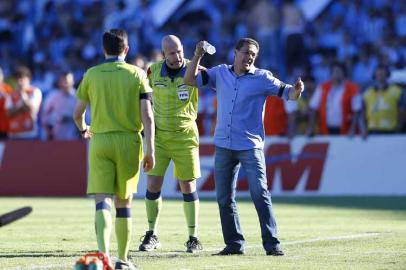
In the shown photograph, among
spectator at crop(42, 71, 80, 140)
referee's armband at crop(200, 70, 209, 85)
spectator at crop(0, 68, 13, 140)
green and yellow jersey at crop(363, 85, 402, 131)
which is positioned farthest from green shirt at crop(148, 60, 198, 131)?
spectator at crop(0, 68, 13, 140)

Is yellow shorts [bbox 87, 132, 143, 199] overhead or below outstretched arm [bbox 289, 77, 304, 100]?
below

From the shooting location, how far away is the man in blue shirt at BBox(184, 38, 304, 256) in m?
12.0

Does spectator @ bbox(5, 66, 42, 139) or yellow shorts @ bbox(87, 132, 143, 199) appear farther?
spectator @ bbox(5, 66, 42, 139)

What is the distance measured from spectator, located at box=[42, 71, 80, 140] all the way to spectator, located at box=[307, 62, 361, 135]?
480 cm

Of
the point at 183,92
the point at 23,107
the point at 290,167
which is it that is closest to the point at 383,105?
the point at 290,167

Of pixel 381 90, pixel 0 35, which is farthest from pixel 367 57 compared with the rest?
pixel 0 35

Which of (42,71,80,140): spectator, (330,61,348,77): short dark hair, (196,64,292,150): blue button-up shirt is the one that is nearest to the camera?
(196,64,292,150): blue button-up shirt

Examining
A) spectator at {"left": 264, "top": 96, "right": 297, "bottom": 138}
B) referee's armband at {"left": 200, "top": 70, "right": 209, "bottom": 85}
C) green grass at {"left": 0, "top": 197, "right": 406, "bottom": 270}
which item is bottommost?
green grass at {"left": 0, "top": 197, "right": 406, "bottom": 270}

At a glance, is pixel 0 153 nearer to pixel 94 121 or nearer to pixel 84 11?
pixel 84 11

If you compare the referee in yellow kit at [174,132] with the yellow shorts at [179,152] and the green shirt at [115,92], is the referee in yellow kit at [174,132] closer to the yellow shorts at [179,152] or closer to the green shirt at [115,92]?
the yellow shorts at [179,152]

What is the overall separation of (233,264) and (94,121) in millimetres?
1929

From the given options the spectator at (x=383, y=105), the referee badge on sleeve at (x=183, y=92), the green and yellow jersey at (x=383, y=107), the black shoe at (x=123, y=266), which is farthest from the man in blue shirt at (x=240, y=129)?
the green and yellow jersey at (x=383, y=107)

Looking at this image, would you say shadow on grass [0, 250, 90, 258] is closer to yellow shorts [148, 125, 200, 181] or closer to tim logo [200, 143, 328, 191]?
yellow shorts [148, 125, 200, 181]

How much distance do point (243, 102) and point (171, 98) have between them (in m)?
1.19
